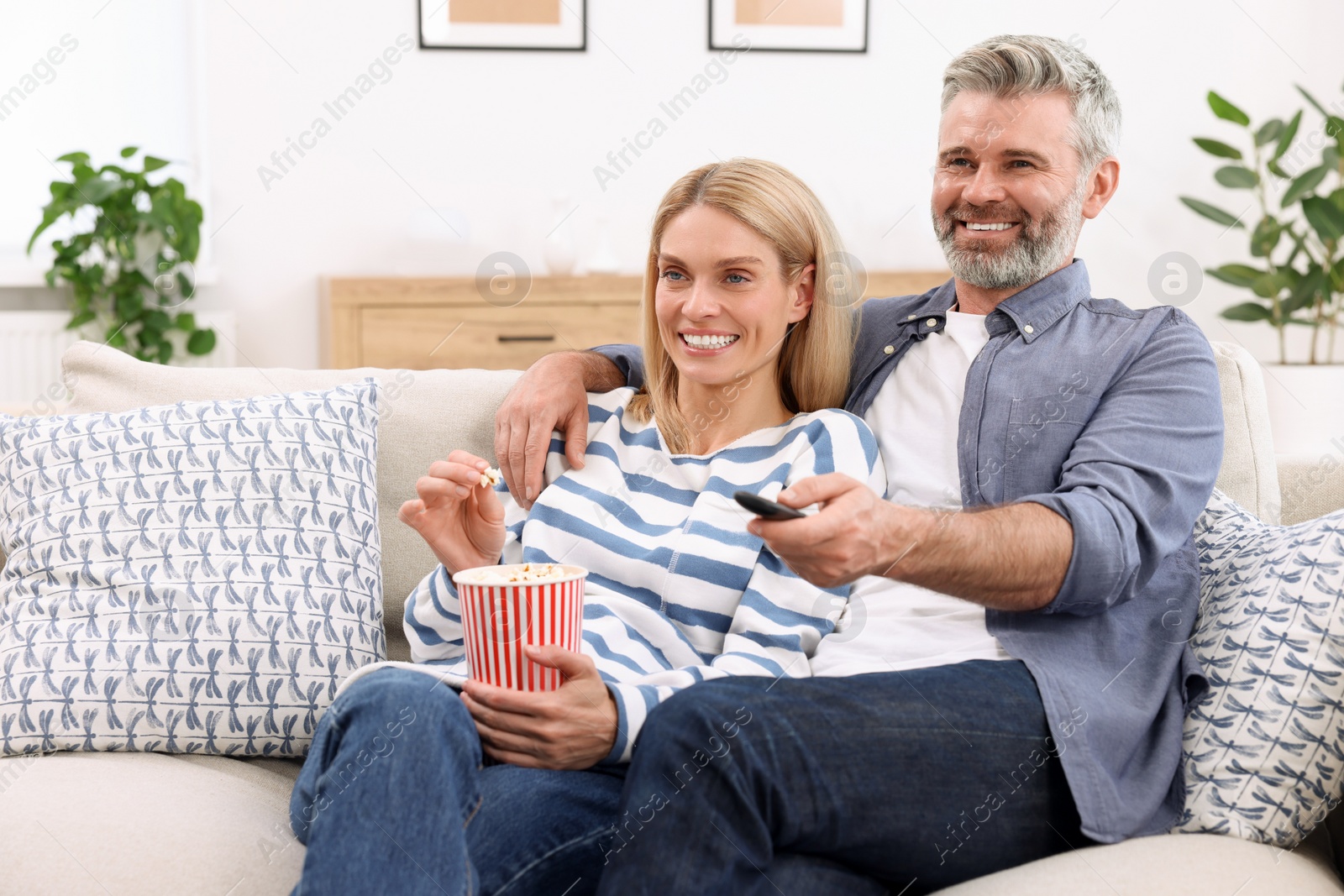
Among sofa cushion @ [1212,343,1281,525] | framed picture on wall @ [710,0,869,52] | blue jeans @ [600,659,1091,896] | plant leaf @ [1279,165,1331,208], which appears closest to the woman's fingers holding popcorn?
blue jeans @ [600,659,1091,896]

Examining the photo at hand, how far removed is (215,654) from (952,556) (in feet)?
2.74

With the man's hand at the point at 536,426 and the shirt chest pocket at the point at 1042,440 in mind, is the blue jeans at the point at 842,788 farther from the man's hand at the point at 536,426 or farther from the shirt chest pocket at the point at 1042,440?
the man's hand at the point at 536,426

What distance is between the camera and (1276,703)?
43.9 inches

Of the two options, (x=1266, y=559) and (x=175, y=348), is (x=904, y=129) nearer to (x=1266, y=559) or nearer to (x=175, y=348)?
(x=175, y=348)

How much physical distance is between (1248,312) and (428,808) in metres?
3.34

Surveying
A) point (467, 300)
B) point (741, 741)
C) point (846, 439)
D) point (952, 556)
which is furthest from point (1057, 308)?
point (467, 300)

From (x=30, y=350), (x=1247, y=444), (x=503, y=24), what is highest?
(x=503, y=24)

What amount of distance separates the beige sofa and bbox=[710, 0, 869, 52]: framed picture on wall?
2.51m

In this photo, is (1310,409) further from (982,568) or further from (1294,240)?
(982,568)

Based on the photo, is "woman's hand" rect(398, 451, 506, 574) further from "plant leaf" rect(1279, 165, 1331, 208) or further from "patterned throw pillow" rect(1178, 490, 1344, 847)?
"plant leaf" rect(1279, 165, 1331, 208)

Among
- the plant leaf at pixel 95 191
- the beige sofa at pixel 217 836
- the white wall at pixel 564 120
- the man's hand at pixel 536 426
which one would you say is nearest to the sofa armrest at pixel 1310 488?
the beige sofa at pixel 217 836

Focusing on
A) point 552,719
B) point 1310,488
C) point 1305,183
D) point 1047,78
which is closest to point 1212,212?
point 1305,183

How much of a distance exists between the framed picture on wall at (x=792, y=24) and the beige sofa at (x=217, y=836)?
2507 mm

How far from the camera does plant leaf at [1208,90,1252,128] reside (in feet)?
11.0
